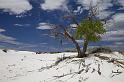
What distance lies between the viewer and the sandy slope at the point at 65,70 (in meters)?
15.0

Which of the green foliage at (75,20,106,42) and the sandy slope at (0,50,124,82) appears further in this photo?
the green foliage at (75,20,106,42)

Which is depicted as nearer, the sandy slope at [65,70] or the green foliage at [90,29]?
the sandy slope at [65,70]

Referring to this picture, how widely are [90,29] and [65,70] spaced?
374 centimetres

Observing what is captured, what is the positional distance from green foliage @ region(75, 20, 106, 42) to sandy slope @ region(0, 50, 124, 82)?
1512mm

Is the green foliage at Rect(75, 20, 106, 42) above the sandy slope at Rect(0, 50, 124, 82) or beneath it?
above

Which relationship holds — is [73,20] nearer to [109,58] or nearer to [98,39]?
[98,39]

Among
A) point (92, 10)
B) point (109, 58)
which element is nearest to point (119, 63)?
point (109, 58)

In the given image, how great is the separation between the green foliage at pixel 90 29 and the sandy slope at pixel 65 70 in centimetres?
151

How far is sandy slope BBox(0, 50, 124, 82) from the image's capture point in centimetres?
1503

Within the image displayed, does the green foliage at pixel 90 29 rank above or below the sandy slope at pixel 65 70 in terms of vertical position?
above

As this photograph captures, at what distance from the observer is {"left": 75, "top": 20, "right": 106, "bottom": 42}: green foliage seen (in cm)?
1881

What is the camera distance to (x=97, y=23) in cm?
1894

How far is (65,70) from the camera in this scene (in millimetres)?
16859

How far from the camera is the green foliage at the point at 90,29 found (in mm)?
18812
